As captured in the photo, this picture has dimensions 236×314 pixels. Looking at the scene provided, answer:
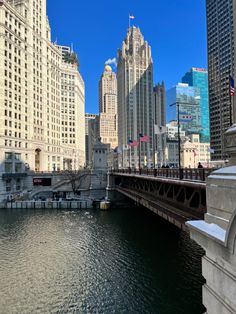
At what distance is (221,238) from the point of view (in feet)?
28.7

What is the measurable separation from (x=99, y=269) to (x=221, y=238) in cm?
2128

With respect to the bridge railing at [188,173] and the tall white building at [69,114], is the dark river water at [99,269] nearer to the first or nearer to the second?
the bridge railing at [188,173]

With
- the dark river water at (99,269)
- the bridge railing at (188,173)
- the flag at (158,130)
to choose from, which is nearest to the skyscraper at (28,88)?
the dark river water at (99,269)

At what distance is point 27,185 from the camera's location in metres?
90.7

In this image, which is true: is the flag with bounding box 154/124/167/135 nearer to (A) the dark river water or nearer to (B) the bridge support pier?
(A) the dark river water

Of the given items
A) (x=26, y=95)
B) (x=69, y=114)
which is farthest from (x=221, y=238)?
(x=69, y=114)

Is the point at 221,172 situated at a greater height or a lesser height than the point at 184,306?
greater

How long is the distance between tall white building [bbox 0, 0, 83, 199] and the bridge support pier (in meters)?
77.0

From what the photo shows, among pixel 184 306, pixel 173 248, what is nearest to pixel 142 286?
pixel 184 306

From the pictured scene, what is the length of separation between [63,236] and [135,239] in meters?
11.3

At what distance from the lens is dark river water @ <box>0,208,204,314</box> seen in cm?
2041

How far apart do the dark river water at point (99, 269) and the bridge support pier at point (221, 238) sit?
11311mm

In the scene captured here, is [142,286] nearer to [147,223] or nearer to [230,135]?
[230,135]

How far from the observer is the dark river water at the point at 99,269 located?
20406 mm
